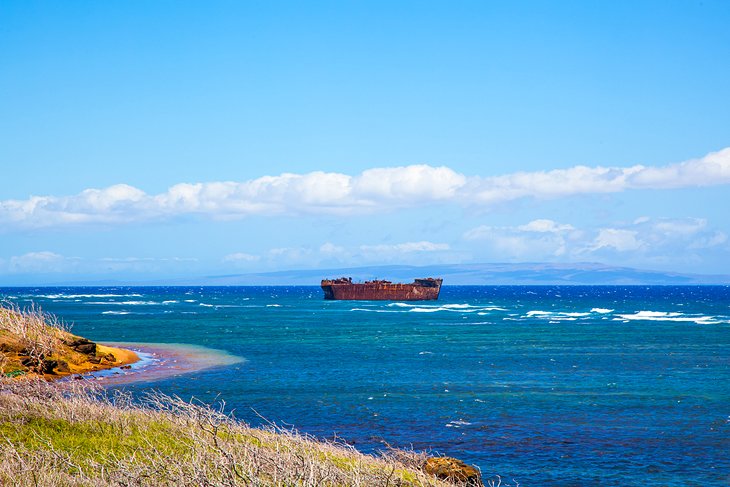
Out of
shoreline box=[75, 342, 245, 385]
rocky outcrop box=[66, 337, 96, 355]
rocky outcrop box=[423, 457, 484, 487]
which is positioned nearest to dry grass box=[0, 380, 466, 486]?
rocky outcrop box=[423, 457, 484, 487]

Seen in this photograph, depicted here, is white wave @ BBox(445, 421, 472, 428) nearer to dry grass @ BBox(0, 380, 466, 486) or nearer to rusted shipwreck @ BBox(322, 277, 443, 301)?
dry grass @ BBox(0, 380, 466, 486)

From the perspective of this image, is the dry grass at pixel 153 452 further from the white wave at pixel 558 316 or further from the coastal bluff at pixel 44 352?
the white wave at pixel 558 316

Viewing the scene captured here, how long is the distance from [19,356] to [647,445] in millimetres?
30284

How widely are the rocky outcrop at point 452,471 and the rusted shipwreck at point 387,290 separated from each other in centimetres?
12721

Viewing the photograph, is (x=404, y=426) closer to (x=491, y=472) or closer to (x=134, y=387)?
(x=491, y=472)

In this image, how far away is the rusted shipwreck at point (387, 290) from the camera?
5753 inches

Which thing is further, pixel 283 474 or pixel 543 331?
pixel 543 331

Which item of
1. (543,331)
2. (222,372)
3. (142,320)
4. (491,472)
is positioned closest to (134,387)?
(222,372)

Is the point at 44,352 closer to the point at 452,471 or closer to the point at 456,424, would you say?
the point at 456,424

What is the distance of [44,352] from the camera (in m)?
37.3

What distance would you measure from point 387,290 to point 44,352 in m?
111

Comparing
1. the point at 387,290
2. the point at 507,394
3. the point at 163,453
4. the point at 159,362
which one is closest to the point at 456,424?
the point at 507,394

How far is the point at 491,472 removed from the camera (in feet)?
64.1

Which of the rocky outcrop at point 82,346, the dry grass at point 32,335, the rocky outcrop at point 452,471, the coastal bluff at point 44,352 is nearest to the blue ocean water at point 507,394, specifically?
the rocky outcrop at point 452,471
